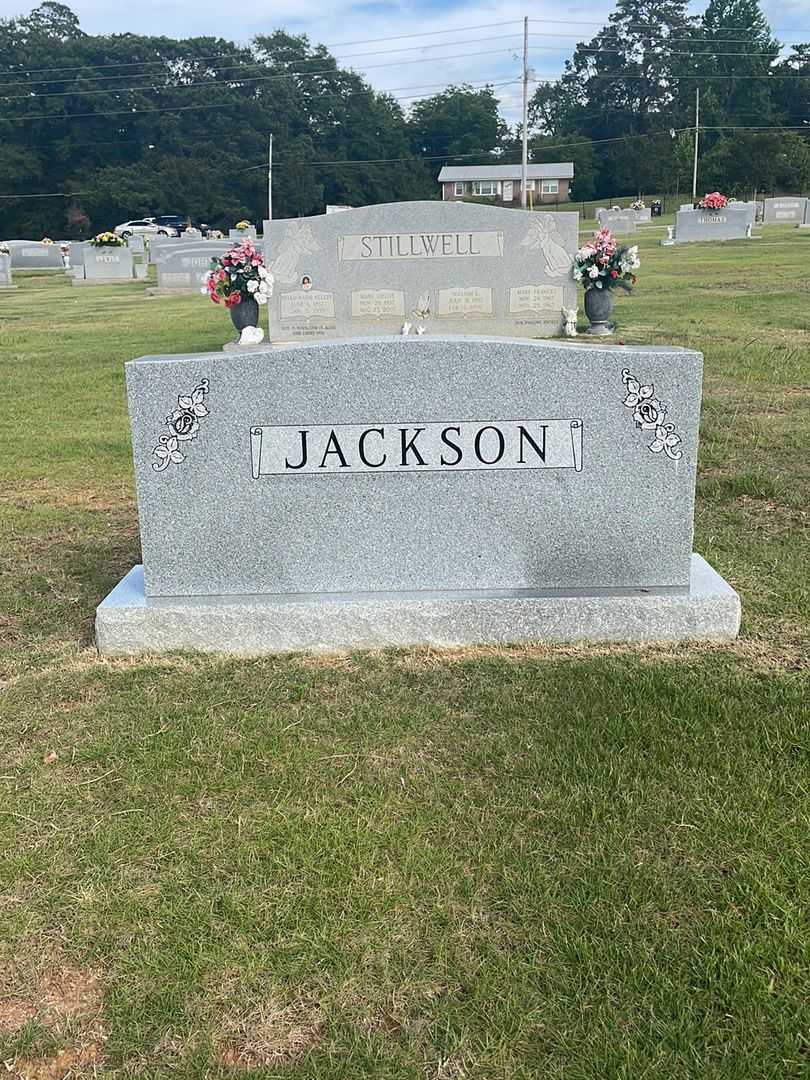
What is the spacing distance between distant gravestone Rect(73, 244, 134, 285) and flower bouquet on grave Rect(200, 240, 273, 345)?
16175 millimetres

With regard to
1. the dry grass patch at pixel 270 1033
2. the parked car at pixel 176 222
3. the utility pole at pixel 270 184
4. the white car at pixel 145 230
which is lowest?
the dry grass patch at pixel 270 1033

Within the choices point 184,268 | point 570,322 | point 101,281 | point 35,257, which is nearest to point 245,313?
point 570,322

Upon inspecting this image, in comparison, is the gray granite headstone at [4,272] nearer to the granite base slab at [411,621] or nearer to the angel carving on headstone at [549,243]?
the angel carving on headstone at [549,243]

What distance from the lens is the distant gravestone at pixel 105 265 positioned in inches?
1039

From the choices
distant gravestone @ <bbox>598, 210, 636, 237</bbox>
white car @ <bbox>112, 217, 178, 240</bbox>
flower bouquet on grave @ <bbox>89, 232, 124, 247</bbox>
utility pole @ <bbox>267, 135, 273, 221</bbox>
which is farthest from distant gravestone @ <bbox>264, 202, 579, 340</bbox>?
utility pole @ <bbox>267, 135, 273, 221</bbox>

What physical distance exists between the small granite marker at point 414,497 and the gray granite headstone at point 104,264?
24.8 m

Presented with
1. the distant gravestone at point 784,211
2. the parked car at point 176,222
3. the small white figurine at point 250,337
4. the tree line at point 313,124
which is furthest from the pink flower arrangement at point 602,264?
the tree line at point 313,124

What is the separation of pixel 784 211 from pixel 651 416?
36.3m

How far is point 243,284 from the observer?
37.6 feet

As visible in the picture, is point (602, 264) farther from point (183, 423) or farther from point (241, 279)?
point (183, 423)

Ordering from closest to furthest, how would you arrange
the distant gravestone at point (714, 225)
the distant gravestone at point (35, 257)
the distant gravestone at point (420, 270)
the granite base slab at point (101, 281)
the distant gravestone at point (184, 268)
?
1. the distant gravestone at point (420, 270)
2. the distant gravestone at point (184, 268)
3. the granite base slab at point (101, 281)
4. the distant gravestone at point (714, 225)
5. the distant gravestone at point (35, 257)

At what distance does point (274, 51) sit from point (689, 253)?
236 ft

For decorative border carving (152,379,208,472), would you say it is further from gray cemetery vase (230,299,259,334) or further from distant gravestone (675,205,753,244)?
distant gravestone (675,205,753,244)

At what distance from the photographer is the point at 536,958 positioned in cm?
205
